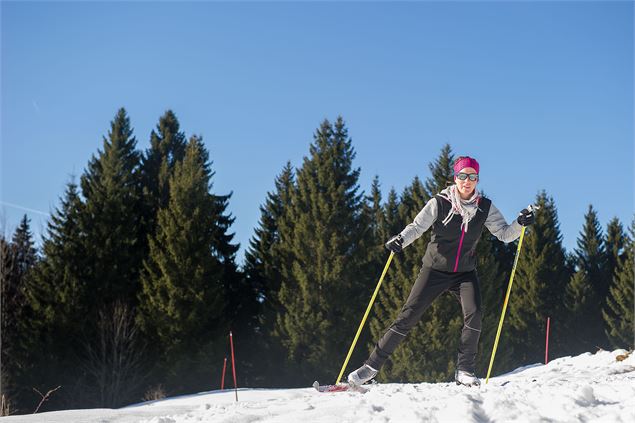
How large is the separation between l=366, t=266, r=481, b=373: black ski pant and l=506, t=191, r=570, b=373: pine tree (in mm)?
33060

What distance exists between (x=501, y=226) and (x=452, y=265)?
770 millimetres

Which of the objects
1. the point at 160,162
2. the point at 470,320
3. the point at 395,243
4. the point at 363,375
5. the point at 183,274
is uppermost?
the point at 160,162

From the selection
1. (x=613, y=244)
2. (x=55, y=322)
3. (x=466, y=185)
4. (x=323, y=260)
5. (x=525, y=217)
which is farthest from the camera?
(x=613, y=244)

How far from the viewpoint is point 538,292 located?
131 feet

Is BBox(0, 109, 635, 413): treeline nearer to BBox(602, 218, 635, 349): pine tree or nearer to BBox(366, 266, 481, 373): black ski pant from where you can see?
BBox(602, 218, 635, 349): pine tree

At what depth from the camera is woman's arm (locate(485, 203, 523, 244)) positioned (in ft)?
20.6

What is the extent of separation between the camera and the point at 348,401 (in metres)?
4.64

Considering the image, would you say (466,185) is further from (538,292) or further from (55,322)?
(538,292)

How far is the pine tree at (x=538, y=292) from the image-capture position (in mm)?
38906

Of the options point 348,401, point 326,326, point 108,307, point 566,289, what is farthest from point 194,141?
point 348,401

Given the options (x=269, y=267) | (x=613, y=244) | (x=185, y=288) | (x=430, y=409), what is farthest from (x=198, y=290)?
(x=613, y=244)

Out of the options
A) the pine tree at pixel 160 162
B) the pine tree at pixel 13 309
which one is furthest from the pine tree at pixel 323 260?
the pine tree at pixel 13 309

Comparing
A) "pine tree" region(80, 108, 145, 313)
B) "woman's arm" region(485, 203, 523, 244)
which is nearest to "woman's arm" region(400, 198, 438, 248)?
"woman's arm" region(485, 203, 523, 244)

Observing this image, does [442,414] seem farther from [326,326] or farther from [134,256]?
[134,256]
